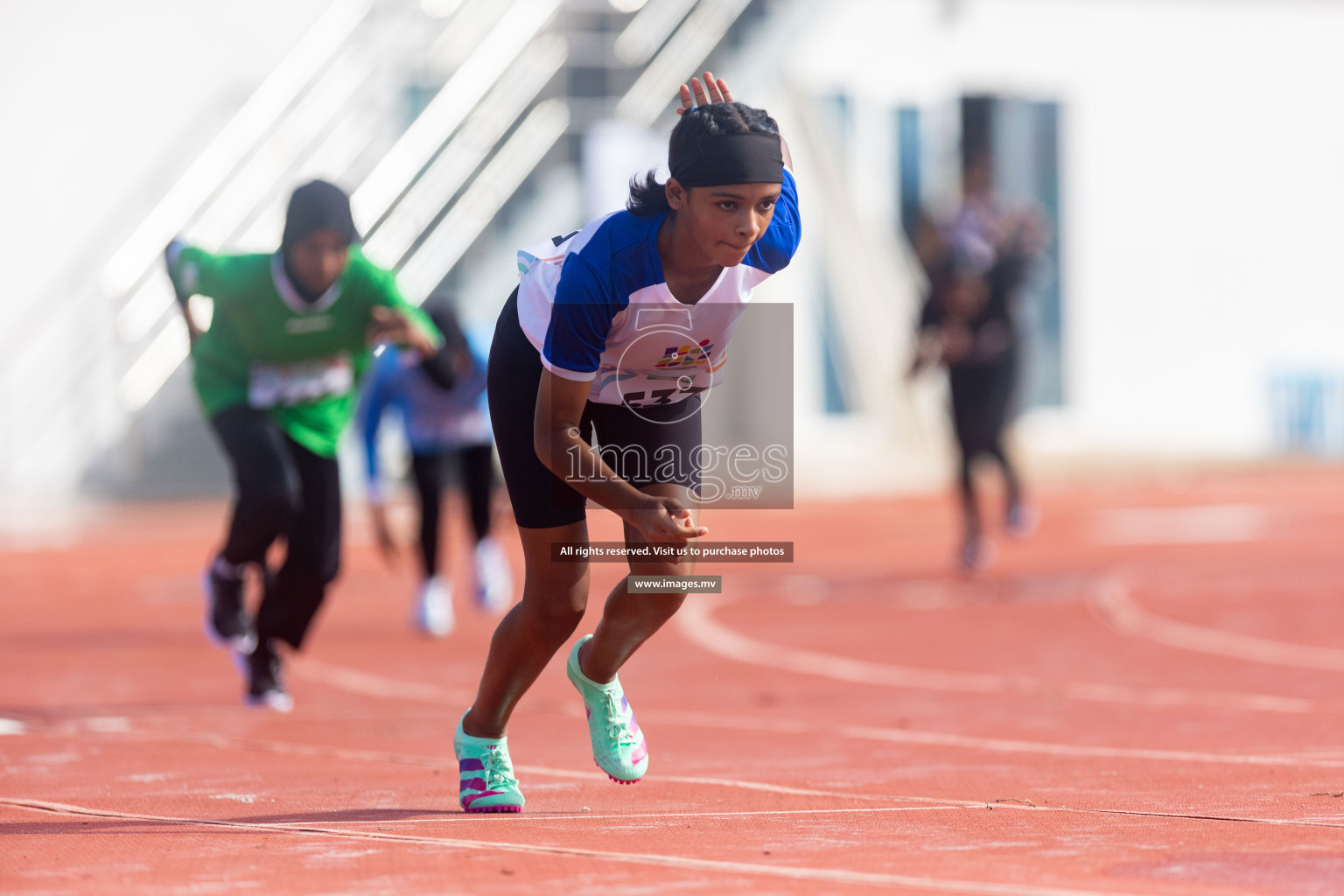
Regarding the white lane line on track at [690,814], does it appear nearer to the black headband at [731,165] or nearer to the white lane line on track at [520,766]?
the white lane line on track at [520,766]

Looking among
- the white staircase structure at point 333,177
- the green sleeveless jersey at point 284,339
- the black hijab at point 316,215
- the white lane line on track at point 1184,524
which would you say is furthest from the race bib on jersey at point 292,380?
the white staircase structure at point 333,177

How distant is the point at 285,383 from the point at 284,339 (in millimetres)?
224

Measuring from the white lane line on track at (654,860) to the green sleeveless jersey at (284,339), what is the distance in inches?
106

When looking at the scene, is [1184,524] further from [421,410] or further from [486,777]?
[486,777]

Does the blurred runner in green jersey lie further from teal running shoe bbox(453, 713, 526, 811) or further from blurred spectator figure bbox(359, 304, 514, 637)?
blurred spectator figure bbox(359, 304, 514, 637)

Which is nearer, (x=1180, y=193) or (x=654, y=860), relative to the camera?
(x=654, y=860)

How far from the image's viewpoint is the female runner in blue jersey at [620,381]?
4.24 m

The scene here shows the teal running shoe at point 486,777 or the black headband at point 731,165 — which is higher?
the black headband at point 731,165

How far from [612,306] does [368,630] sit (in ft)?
21.3

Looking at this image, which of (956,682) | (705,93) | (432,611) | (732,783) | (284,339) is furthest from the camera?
(432,611)

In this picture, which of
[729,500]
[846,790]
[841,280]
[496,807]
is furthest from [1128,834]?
[841,280]

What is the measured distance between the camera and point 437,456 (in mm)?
10391

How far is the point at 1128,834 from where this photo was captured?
4070mm

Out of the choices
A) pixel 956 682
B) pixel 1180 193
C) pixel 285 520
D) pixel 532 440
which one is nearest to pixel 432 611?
pixel 285 520
